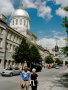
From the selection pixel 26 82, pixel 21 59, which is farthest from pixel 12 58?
pixel 26 82

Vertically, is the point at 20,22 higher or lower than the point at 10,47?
higher

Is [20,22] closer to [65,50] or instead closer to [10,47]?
[10,47]

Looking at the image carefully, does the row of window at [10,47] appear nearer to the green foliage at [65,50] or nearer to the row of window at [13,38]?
the row of window at [13,38]

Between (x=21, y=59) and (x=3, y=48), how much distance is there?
5834 mm

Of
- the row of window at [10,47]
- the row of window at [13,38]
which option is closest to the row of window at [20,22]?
the row of window at [13,38]

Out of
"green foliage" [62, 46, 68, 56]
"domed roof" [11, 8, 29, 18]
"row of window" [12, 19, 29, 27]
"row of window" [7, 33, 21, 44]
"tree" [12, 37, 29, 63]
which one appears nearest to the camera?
"green foliage" [62, 46, 68, 56]

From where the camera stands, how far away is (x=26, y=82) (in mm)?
9492

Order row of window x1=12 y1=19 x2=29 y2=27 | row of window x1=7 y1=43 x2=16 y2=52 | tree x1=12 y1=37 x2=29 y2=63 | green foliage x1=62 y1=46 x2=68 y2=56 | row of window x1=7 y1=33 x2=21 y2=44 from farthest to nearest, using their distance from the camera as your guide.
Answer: row of window x1=12 y1=19 x2=29 y2=27 < row of window x1=7 y1=33 x2=21 y2=44 < row of window x1=7 y1=43 x2=16 y2=52 < tree x1=12 y1=37 x2=29 y2=63 < green foliage x1=62 y1=46 x2=68 y2=56

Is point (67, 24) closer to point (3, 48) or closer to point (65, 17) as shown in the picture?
point (65, 17)

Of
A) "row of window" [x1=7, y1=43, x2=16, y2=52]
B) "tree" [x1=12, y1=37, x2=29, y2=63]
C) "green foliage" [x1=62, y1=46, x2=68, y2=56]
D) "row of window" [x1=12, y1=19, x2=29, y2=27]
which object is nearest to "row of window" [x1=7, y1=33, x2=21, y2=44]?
"row of window" [x1=7, y1=43, x2=16, y2=52]

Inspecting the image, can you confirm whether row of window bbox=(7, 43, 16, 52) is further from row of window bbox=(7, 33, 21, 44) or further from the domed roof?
the domed roof

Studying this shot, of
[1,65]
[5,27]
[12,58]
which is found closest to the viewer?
[1,65]

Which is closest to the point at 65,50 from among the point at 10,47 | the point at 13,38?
the point at 10,47

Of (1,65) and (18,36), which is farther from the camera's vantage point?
(18,36)
